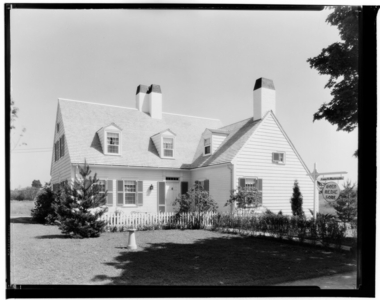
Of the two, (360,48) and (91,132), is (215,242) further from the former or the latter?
(91,132)

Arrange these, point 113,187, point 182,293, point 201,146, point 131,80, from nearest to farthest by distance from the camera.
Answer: point 182,293 → point 131,80 → point 113,187 → point 201,146

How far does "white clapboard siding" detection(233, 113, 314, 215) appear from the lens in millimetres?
14750

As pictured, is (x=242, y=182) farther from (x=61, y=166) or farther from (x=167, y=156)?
(x=61, y=166)

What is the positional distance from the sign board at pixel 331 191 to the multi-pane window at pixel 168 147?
354 inches

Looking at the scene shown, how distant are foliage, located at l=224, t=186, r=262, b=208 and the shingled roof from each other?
1.61 m

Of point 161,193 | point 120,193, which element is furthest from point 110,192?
point 161,193

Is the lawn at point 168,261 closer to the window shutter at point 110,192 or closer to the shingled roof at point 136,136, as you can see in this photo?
the window shutter at point 110,192

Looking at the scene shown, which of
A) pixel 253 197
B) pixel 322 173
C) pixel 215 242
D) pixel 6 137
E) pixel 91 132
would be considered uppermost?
pixel 91 132

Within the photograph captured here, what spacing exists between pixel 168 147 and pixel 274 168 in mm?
5289

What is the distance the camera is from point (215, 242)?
10398 millimetres

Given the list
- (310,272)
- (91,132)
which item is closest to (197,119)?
(91,132)

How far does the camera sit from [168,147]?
16.6 metres

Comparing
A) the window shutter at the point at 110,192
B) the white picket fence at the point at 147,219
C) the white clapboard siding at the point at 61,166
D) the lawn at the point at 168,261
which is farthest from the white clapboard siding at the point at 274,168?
the white clapboard siding at the point at 61,166

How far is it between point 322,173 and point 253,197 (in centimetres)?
484
